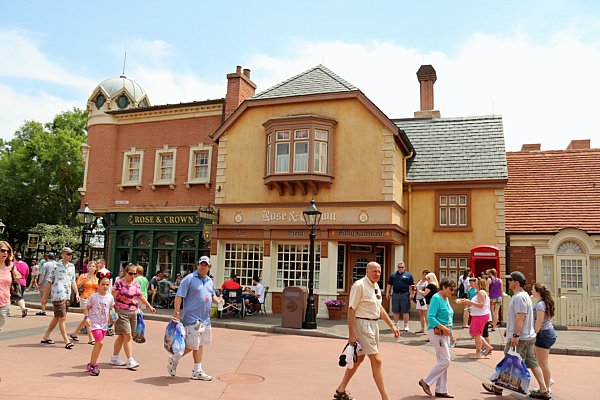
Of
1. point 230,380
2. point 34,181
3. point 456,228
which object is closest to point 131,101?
point 34,181

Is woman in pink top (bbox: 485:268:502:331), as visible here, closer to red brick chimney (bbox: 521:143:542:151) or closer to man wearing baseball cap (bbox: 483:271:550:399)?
man wearing baseball cap (bbox: 483:271:550:399)

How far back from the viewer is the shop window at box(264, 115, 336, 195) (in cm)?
1881

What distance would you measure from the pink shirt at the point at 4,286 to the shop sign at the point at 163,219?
1504 centimetres

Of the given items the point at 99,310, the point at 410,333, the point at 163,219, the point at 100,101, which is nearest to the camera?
the point at 99,310

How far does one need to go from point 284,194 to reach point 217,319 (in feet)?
18.2

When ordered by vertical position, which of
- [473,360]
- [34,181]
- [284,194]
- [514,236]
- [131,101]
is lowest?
[473,360]

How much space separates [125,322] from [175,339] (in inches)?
51.8

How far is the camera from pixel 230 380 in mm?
7965

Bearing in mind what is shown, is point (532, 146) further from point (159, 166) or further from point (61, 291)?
point (61, 291)

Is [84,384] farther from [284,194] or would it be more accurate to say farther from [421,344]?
[284,194]

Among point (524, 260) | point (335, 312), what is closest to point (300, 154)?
point (335, 312)

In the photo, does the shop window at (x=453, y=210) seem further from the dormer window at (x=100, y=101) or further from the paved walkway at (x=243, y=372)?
the dormer window at (x=100, y=101)

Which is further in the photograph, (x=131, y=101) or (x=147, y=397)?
(x=131, y=101)

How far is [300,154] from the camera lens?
62.8 feet
